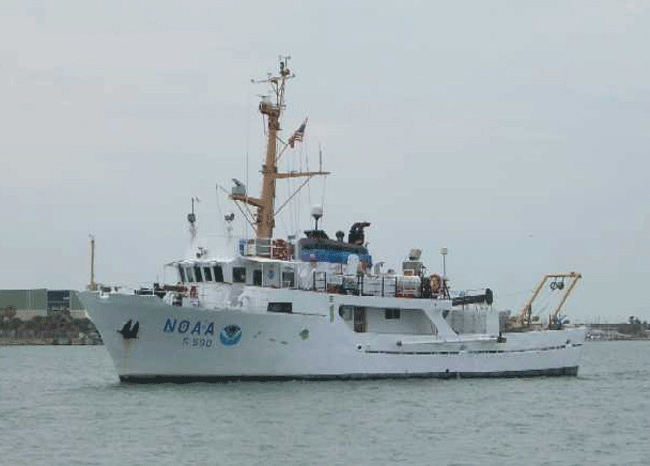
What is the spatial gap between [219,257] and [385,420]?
11.8 meters

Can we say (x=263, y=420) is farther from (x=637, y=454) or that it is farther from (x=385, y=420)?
(x=637, y=454)

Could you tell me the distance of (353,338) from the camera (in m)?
45.4

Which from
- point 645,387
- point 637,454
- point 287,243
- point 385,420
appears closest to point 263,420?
point 385,420

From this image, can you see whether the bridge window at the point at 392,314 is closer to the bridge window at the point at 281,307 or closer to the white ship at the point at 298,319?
the white ship at the point at 298,319

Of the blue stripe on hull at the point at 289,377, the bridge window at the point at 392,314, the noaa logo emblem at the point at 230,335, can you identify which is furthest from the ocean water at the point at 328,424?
the bridge window at the point at 392,314

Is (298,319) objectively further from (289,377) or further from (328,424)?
(328,424)

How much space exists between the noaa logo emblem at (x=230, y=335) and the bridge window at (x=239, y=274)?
2.60 metres

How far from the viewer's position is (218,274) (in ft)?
147

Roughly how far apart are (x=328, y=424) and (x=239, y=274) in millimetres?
11841

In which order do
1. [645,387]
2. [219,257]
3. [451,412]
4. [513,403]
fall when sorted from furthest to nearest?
[645,387]
[219,257]
[513,403]
[451,412]

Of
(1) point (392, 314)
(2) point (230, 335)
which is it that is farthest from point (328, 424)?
(1) point (392, 314)

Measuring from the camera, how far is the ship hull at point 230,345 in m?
42.2

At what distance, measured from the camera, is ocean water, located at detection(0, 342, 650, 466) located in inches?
1163

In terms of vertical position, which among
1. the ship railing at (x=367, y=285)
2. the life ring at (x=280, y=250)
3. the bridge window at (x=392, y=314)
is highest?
the life ring at (x=280, y=250)
